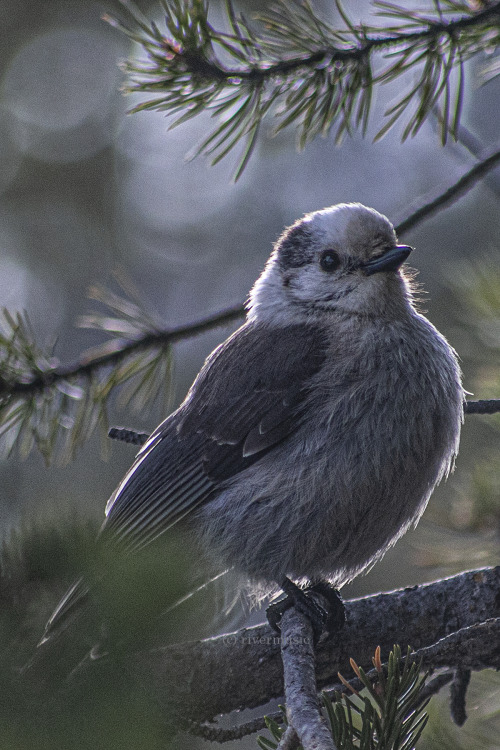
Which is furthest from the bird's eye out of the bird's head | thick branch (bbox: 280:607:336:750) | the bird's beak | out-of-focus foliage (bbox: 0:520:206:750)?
out-of-focus foliage (bbox: 0:520:206:750)

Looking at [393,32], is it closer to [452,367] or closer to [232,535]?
[452,367]

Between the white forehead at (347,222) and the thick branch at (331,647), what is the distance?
4.16 ft

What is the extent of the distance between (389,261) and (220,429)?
0.86 metres

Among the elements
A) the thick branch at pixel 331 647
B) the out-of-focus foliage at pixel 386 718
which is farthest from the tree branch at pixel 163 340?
the out-of-focus foliage at pixel 386 718

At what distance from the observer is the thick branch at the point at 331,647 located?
7.70ft

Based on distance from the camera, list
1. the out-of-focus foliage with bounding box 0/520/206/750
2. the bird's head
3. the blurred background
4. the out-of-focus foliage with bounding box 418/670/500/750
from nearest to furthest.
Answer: the out-of-focus foliage with bounding box 0/520/206/750 < the out-of-focus foliage with bounding box 418/670/500/750 < the bird's head < the blurred background

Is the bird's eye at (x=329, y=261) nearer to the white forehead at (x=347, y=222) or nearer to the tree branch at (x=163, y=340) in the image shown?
the white forehead at (x=347, y=222)

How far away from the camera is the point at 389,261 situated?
282 centimetres

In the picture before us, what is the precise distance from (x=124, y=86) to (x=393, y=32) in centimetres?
81

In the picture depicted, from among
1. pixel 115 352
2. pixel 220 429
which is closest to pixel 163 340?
pixel 115 352

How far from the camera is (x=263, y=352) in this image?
300 cm

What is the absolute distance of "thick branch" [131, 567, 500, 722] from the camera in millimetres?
2346

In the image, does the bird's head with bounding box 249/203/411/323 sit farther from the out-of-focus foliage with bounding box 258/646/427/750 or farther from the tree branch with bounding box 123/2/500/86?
the out-of-focus foliage with bounding box 258/646/427/750

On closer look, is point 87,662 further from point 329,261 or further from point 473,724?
point 329,261
